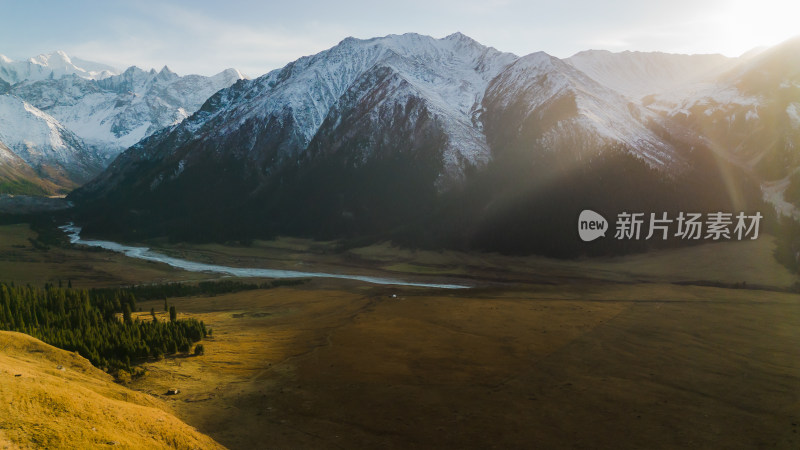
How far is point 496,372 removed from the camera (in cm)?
5600

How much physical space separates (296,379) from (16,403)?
95.2 ft

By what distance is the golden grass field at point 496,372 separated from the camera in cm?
4166

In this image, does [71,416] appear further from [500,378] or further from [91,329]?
[91,329]

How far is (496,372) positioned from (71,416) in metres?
40.1

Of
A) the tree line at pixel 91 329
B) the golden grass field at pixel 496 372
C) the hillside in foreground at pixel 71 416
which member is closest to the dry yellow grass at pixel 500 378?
the golden grass field at pixel 496 372

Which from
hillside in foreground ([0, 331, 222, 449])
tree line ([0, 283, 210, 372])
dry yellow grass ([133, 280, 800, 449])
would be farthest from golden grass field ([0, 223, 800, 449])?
tree line ([0, 283, 210, 372])

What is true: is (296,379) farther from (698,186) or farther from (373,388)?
(698,186)

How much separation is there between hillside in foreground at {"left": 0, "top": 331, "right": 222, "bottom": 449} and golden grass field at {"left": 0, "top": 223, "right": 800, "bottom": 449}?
3.07 ft

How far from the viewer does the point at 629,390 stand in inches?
1982

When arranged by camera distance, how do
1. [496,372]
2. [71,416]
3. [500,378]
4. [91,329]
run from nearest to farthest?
[71,416]
[500,378]
[496,372]
[91,329]

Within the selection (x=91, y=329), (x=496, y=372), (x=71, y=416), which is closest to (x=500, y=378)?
(x=496, y=372)

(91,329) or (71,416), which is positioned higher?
(71,416)

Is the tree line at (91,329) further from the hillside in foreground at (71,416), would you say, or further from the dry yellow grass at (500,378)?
the hillside in foreground at (71,416)

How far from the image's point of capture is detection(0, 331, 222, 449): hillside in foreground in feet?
87.8
